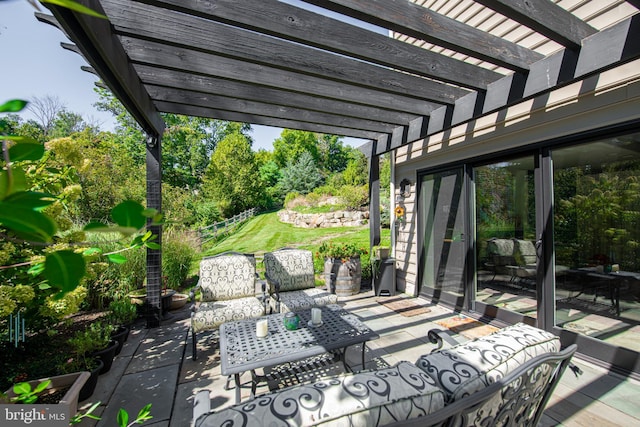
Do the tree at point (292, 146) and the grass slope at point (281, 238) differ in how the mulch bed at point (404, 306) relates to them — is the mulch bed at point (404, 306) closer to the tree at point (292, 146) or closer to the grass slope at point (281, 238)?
the grass slope at point (281, 238)

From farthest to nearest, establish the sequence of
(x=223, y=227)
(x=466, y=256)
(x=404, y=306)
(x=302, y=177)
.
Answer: (x=302, y=177) → (x=223, y=227) → (x=404, y=306) → (x=466, y=256)

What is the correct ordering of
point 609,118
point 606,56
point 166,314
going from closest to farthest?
point 606,56
point 609,118
point 166,314

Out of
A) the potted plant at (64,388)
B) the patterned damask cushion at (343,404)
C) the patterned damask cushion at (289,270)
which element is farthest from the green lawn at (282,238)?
the patterned damask cushion at (343,404)

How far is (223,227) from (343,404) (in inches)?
624

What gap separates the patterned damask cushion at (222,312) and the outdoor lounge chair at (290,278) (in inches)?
14.8

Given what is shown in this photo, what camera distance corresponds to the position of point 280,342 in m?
2.42

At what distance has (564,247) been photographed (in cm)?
313

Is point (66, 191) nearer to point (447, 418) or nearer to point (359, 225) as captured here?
point (447, 418)

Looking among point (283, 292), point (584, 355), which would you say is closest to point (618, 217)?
point (584, 355)

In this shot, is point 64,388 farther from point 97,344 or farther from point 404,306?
point 404,306

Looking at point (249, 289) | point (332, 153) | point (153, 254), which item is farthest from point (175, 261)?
point (332, 153)

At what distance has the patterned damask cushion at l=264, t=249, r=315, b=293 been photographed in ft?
13.5

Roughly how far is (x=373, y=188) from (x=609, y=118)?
3.43m

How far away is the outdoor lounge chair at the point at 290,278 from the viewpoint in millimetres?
3750
